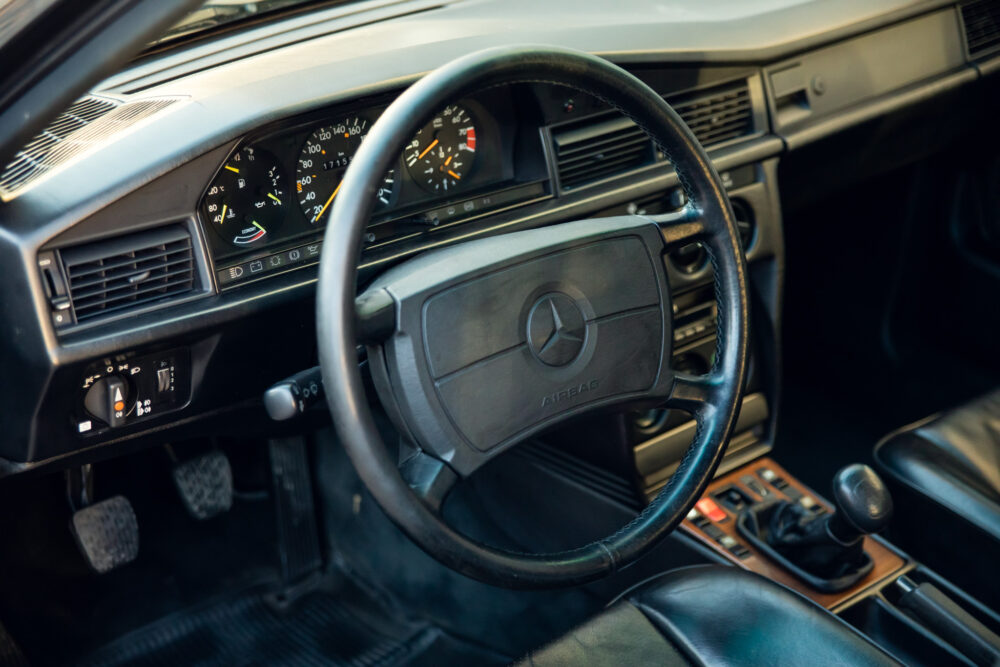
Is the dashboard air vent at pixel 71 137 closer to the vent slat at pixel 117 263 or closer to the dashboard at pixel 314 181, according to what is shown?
the dashboard at pixel 314 181

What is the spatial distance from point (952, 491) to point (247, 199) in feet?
3.70

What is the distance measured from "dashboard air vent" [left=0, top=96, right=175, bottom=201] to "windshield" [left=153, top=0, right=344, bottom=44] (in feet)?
0.72

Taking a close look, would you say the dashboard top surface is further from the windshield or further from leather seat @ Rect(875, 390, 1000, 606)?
leather seat @ Rect(875, 390, 1000, 606)

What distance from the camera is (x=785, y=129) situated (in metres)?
1.90

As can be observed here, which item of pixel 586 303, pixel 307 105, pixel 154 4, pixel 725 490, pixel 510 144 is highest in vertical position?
pixel 154 4

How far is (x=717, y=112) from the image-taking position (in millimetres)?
1789

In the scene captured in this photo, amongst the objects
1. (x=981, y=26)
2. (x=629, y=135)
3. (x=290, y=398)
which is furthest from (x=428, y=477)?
(x=981, y=26)

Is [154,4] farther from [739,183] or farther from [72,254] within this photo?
[739,183]

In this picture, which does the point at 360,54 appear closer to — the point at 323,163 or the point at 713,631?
the point at 323,163

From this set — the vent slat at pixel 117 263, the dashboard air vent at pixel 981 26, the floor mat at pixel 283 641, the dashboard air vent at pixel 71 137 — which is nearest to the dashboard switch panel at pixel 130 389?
the vent slat at pixel 117 263

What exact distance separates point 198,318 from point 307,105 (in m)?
0.31

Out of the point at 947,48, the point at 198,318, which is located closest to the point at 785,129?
the point at 947,48

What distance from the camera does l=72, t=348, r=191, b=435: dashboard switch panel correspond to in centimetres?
128

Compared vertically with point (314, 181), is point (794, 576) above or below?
below
